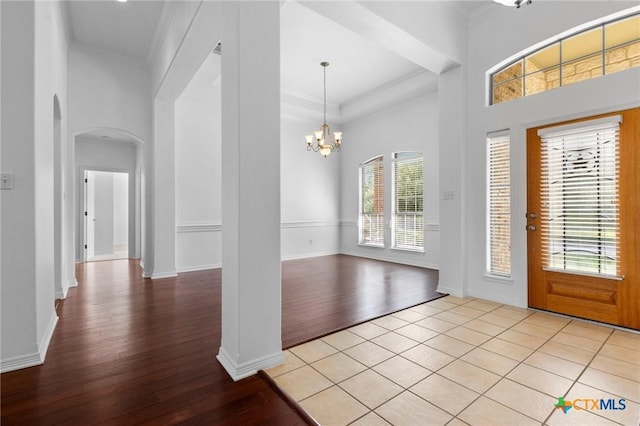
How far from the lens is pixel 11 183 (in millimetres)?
2225

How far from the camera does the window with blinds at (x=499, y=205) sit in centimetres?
370

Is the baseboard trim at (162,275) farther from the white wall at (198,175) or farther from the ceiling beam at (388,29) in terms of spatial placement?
the ceiling beam at (388,29)

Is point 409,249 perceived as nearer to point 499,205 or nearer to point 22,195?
point 499,205

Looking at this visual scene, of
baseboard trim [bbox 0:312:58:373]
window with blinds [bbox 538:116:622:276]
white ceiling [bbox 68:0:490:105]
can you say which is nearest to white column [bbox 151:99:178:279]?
white ceiling [bbox 68:0:490:105]

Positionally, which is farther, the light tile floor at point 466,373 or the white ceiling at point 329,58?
the white ceiling at point 329,58

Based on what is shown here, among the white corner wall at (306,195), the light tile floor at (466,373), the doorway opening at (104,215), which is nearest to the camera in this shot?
the light tile floor at (466,373)

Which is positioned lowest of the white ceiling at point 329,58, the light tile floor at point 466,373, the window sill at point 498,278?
the light tile floor at point 466,373

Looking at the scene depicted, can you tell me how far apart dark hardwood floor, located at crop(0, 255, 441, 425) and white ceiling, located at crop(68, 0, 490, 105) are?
361 cm

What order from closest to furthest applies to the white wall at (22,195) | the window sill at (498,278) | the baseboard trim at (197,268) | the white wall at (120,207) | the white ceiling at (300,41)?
the white wall at (22,195), the window sill at (498,278), the white ceiling at (300,41), the baseboard trim at (197,268), the white wall at (120,207)

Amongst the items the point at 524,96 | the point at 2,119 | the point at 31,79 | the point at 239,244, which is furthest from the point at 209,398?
the point at 524,96

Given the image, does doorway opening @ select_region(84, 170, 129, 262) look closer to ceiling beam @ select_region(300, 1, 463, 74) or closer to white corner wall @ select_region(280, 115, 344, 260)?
white corner wall @ select_region(280, 115, 344, 260)

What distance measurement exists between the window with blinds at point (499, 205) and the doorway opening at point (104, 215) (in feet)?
27.1

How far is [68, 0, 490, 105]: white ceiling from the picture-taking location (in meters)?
3.90

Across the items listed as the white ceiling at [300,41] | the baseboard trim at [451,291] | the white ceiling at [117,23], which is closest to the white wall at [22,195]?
the white ceiling at [117,23]
